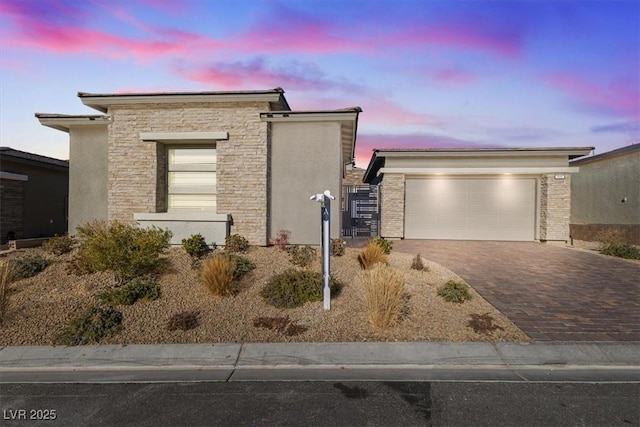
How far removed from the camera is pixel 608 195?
18234 millimetres

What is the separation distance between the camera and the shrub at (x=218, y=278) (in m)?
7.41

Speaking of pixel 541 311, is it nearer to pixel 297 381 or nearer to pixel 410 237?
pixel 297 381

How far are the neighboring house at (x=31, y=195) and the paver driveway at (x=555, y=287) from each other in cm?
1575

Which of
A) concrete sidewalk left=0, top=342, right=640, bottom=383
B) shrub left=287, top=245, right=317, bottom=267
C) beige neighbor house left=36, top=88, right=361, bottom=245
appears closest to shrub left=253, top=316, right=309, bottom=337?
concrete sidewalk left=0, top=342, right=640, bottom=383

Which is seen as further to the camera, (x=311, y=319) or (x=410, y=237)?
(x=410, y=237)

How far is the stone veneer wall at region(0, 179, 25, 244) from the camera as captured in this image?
14070mm

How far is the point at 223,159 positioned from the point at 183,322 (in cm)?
707

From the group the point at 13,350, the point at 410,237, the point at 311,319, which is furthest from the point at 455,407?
the point at 410,237

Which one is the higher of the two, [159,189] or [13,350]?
[159,189]

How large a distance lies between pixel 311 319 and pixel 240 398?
2.51m

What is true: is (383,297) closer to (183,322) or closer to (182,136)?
(183,322)

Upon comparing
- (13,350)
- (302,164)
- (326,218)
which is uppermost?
(302,164)

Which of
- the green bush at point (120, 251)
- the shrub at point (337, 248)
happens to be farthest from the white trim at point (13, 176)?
the shrub at point (337, 248)

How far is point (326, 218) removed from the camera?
6.88 meters
